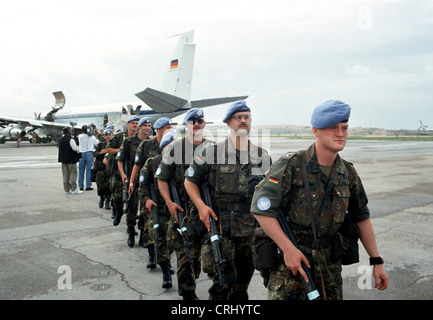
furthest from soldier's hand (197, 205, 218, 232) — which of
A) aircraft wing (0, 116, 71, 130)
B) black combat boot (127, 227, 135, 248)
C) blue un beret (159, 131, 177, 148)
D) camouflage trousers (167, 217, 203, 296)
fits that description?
aircraft wing (0, 116, 71, 130)

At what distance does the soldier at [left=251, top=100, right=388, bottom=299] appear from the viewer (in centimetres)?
252

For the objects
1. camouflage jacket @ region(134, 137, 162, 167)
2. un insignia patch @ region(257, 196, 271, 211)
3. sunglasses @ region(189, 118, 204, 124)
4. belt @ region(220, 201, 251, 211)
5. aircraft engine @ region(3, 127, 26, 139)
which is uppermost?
aircraft engine @ region(3, 127, 26, 139)

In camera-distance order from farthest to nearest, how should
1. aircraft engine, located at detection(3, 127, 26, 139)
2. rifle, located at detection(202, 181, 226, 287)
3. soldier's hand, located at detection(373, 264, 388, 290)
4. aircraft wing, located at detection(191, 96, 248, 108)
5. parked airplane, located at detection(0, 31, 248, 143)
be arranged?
aircraft engine, located at detection(3, 127, 26, 139) < aircraft wing, located at detection(191, 96, 248, 108) < parked airplane, located at detection(0, 31, 248, 143) < rifle, located at detection(202, 181, 226, 287) < soldier's hand, located at detection(373, 264, 388, 290)

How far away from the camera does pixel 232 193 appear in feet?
11.4

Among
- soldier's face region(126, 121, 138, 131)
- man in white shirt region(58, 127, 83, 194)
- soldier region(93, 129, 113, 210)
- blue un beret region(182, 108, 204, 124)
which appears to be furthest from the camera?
man in white shirt region(58, 127, 83, 194)

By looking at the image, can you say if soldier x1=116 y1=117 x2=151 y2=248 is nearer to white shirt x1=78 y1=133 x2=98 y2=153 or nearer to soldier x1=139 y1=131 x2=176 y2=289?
soldier x1=139 y1=131 x2=176 y2=289

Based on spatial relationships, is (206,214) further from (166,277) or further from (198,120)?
(166,277)

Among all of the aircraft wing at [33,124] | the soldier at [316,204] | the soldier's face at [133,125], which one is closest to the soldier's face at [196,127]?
the soldier at [316,204]

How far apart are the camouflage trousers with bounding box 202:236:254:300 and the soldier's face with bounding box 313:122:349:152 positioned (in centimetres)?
123

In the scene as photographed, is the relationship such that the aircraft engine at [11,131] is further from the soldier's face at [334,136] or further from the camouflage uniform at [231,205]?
the soldier's face at [334,136]

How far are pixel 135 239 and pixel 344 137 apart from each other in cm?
491

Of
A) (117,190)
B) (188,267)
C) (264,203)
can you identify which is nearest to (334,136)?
(264,203)

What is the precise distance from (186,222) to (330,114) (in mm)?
1892

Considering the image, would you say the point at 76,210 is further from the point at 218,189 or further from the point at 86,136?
the point at 218,189
